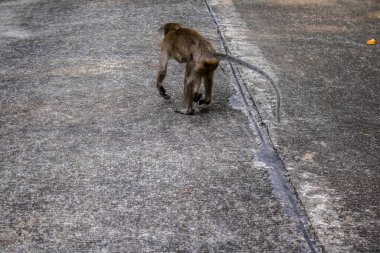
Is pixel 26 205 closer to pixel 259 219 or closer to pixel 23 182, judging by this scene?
pixel 23 182

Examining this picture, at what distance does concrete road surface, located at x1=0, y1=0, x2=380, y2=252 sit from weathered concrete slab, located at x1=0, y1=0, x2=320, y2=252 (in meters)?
0.01

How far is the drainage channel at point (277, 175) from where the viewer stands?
3.69 m

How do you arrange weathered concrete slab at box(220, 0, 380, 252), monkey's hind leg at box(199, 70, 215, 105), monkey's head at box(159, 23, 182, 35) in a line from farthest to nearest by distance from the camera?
monkey's head at box(159, 23, 182, 35) → monkey's hind leg at box(199, 70, 215, 105) → weathered concrete slab at box(220, 0, 380, 252)

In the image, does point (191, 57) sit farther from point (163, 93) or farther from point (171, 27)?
point (163, 93)

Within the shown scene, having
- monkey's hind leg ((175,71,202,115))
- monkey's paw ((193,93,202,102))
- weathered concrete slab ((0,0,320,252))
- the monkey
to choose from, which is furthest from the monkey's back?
weathered concrete slab ((0,0,320,252))

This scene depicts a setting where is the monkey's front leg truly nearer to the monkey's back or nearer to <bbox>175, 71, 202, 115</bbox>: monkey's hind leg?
<bbox>175, 71, 202, 115</bbox>: monkey's hind leg

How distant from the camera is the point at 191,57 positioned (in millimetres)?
5137

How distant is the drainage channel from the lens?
3688mm

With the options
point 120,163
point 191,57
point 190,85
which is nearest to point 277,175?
point 120,163

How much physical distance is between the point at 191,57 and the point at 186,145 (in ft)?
2.53

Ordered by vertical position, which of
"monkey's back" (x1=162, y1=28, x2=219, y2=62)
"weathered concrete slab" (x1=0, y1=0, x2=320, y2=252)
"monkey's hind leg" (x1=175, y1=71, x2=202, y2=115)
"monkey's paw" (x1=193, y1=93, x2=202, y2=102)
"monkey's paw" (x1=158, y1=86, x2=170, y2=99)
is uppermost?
"monkey's back" (x1=162, y1=28, x2=219, y2=62)

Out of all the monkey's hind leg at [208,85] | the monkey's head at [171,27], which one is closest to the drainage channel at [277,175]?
the monkey's hind leg at [208,85]

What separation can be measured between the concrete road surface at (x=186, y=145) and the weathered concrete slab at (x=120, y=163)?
1cm

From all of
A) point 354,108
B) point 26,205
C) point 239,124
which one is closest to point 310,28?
point 354,108
